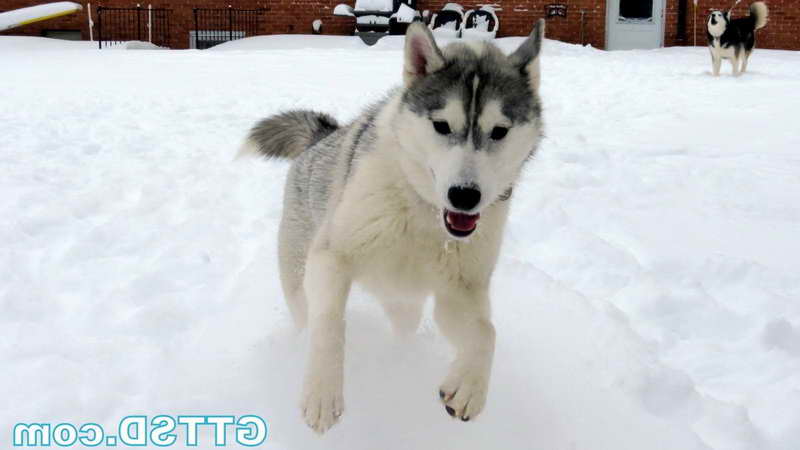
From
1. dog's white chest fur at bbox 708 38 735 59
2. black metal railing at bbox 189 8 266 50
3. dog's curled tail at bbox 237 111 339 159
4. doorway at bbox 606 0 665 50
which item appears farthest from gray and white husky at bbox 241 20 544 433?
doorway at bbox 606 0 665 50

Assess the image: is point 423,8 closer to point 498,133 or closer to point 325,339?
point 498,133

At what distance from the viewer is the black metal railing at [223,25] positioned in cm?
1802

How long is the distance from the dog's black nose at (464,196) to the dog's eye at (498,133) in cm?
28

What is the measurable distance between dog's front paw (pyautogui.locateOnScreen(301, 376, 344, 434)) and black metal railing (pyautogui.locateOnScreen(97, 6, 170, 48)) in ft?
58.3

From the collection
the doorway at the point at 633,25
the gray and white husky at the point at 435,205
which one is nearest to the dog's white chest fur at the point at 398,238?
the gray and white husky at the point at 435,205

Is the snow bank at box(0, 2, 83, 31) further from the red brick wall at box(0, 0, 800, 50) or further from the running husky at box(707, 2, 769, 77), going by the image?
the running husky at box(707, 2, 769, 77)

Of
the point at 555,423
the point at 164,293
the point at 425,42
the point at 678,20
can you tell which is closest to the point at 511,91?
the point at 425,42

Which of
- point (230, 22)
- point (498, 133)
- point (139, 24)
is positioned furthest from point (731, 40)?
point (139, 24)

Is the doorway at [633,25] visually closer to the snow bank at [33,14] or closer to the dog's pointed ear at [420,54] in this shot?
the snow bank at [33,14]

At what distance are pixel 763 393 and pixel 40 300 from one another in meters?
2.79

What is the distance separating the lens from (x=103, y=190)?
183 inches

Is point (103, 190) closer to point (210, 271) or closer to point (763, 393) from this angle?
point (210, 271)

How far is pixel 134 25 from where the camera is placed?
18031mm

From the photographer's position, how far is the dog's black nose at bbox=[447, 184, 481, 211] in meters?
2.06
